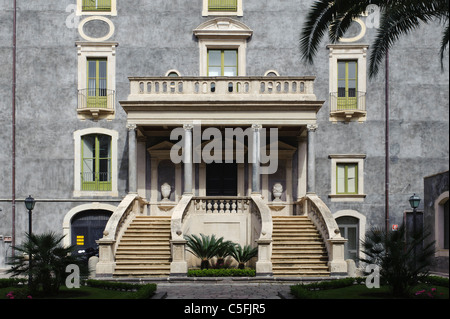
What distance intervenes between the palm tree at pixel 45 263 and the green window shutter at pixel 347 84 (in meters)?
15.6

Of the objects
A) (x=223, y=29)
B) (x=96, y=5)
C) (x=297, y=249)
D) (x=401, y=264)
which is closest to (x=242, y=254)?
(x=297, y=249)

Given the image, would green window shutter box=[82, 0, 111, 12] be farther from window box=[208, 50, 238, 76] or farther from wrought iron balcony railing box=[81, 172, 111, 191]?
wrought iron balcony railing box=[81, 172, 111, 191]

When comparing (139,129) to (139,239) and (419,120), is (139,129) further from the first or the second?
(419,120)

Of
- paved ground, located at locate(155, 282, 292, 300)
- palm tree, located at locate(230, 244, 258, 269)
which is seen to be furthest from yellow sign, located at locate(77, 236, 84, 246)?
paved ground, located at locate(155, 282, 292, 300)

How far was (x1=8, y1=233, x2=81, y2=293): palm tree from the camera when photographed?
1520 cm

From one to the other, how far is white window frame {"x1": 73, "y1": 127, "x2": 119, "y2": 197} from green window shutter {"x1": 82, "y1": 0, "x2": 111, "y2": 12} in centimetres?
533

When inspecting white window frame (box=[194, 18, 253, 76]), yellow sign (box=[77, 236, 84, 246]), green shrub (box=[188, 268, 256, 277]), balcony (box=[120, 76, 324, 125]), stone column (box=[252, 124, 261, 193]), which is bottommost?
green shrub (box=[188, 268, 256, 277])

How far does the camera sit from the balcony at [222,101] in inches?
936

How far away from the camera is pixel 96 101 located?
2725 centimetres

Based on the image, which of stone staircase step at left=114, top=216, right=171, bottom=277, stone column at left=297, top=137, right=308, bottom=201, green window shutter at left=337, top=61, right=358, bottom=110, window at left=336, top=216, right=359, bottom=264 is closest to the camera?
stone staircase step at left=114, top=216, right=171, bottom=277

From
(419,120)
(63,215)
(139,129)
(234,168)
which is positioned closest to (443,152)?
(419,120)

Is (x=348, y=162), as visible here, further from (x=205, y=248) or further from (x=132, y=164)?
(x=132, y=164)

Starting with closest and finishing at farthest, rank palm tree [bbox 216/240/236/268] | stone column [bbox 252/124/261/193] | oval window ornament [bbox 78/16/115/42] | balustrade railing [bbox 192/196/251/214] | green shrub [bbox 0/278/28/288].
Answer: green shrub [bbox 0/278/28/288] < palm tree [bbox 216/240/236/268] < balustrade railing [bbox 192/196/251/214] < stone column [bbox 252/124/261/193] < oval window ornament [bbox 78/16/115/42]

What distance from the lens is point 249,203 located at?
23.8 meters
